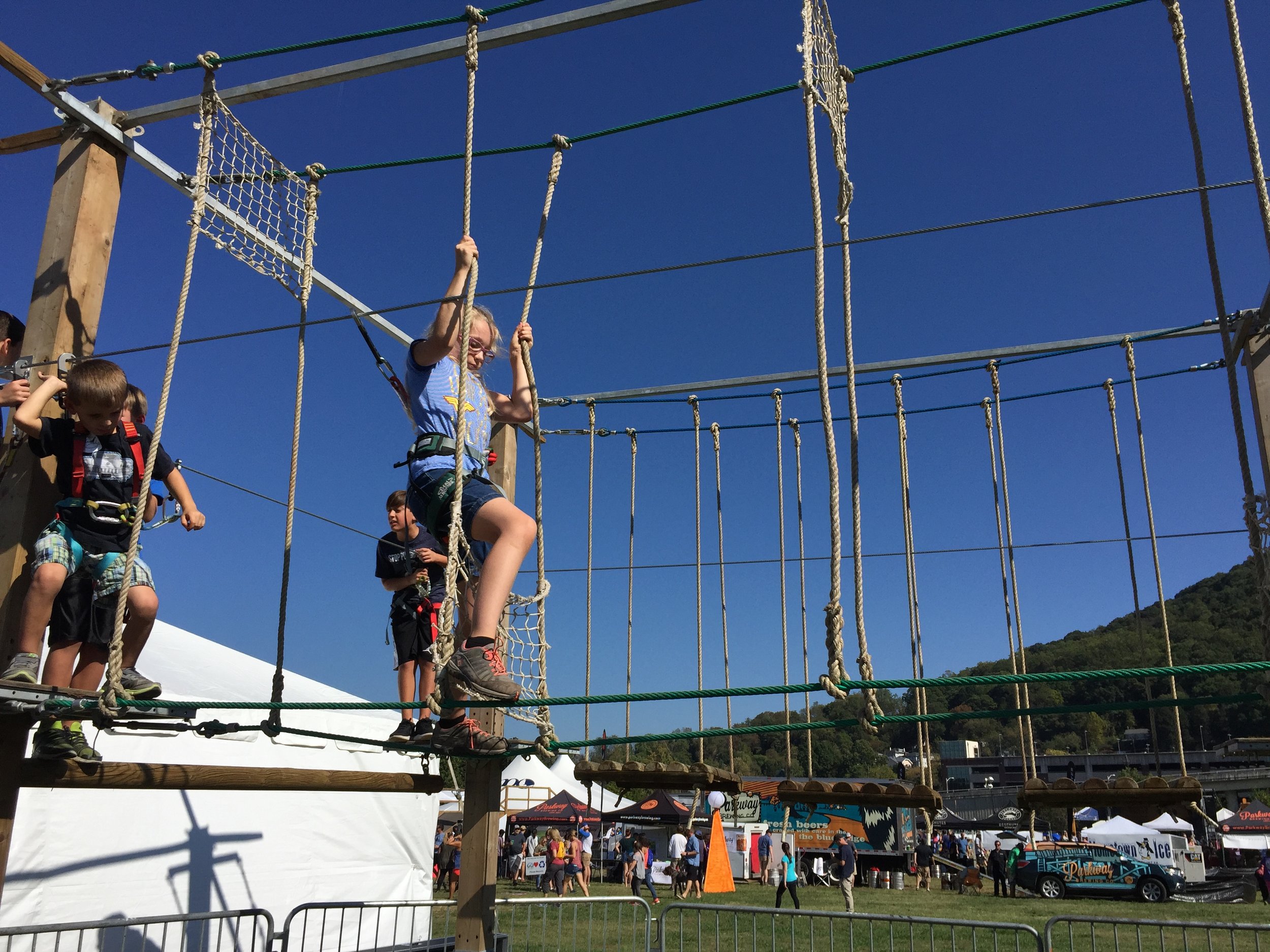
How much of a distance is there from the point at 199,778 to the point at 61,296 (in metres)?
1.81

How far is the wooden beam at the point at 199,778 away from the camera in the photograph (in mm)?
2918

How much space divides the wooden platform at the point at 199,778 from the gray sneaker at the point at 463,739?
0.71m

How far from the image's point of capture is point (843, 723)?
6.91 ft

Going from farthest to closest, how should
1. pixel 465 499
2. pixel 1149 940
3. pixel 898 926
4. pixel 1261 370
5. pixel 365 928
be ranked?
pixel 1149 940 < pixel 898 926 < pixel 365 928 < pixel 465 499 < pixel 1261 370

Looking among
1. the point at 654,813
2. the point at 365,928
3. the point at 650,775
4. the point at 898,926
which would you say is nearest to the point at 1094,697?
the point at 654,813

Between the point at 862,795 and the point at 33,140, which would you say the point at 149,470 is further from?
the point at 862,795

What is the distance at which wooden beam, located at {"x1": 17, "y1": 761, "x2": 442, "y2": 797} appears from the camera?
9.57 ft

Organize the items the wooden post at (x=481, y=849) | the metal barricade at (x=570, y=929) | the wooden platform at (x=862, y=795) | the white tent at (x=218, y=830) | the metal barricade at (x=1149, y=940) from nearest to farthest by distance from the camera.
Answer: the wooden post at (x=481, y=849) → the wooden platform at (x=862, y=795) → the white tent at (x=218, y=830) → the metal barricade at (x=570, y=929) → the metal barricade at (x=1149, y=940)

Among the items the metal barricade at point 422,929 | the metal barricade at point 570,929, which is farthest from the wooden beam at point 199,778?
the metal barricade at point 570,929

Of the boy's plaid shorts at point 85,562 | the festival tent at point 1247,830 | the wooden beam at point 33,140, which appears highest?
the wooden beam at point 33,140

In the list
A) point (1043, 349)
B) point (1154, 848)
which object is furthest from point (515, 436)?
point (1154, 848)

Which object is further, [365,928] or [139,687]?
[365,928]

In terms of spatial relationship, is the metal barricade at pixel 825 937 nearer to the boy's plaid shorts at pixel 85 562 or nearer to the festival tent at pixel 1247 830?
the boy's plaid shorts at pixel 85 562

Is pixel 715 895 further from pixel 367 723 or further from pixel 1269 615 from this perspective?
pixel 1269 615
